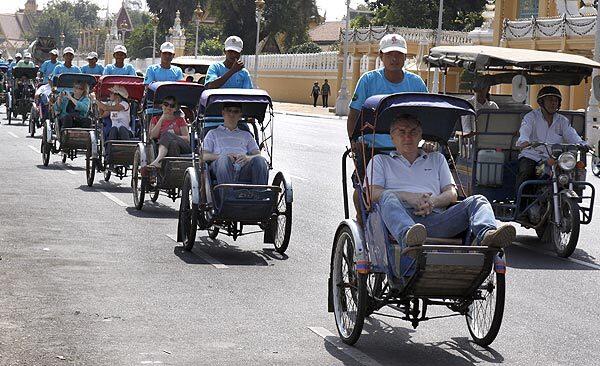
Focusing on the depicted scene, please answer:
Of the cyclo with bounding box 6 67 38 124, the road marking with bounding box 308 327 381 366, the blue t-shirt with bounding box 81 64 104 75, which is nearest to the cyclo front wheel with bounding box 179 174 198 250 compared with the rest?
the road marking with bounding box 308 327 381 366

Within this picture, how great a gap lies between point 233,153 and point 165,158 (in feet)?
8.39

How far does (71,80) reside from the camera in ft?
77.7

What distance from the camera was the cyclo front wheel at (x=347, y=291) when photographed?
836cm

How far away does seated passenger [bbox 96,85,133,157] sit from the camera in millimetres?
19250

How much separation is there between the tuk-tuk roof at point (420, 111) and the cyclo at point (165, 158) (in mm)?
5807

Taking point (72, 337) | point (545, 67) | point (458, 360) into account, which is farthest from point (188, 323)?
point (545, 67)

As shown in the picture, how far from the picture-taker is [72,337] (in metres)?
8.50

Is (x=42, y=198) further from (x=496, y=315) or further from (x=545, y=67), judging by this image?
(x=496, y=315)

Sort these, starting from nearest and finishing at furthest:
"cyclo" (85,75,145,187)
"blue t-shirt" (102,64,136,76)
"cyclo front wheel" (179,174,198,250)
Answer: "cyclo front wheel" (179,174,198,250)
"cyclo" (85,75,145,187)
"blue t-shirt" (102,64,136,76)

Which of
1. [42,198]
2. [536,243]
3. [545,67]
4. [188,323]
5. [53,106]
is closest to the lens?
[188,323]

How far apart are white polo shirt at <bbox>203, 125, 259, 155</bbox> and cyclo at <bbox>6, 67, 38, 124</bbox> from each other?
85.3 feet

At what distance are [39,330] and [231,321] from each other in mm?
1320

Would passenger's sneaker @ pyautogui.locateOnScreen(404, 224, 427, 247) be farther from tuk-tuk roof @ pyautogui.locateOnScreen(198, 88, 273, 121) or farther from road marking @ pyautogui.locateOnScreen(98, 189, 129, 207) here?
road marking @ pyautogui.locateOnScreen(98, 189, 129, 207)

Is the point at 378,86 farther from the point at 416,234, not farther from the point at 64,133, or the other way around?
the point at 64,133
